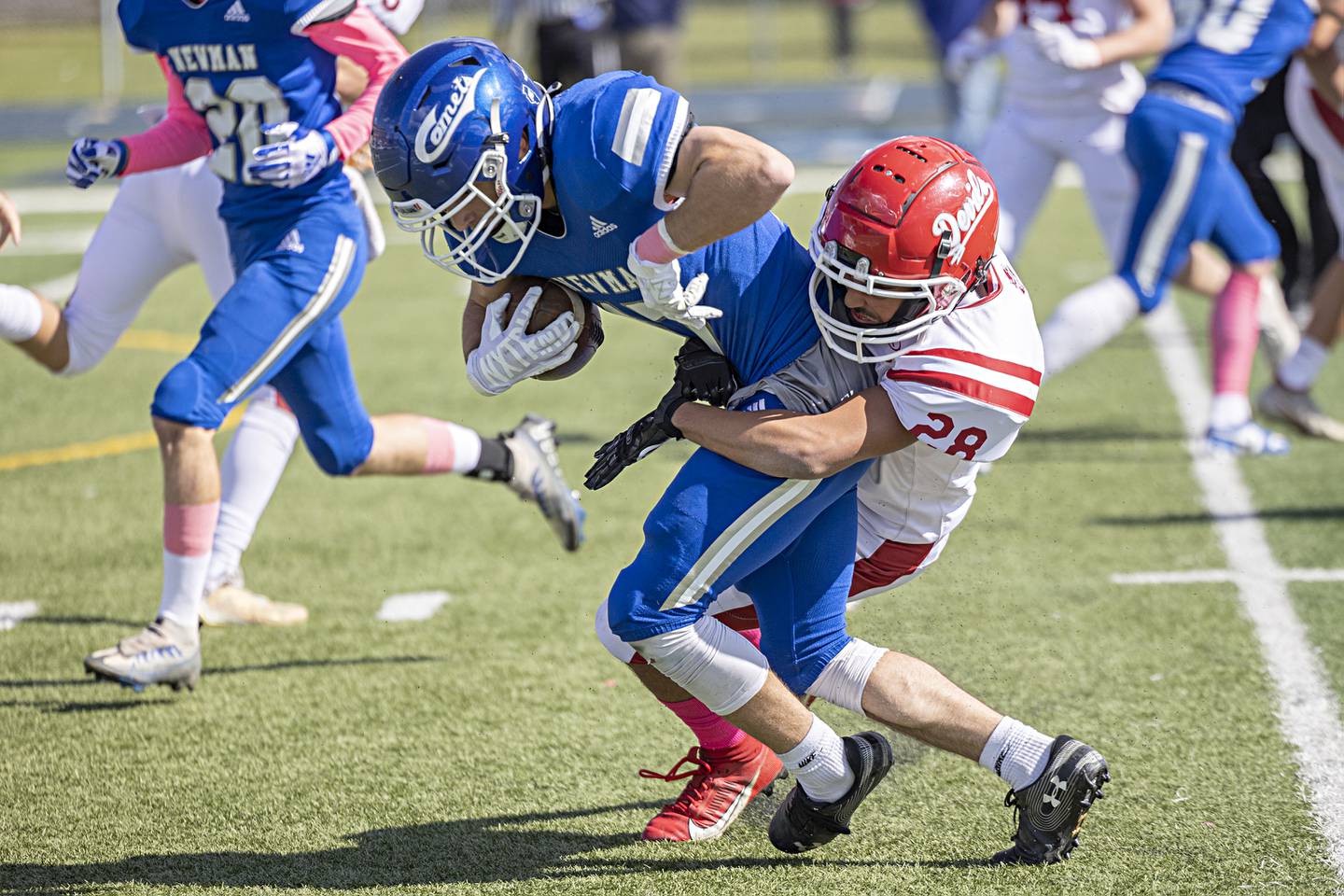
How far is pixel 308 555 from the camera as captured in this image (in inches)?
187

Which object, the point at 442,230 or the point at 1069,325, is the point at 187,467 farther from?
the point at 1069,325

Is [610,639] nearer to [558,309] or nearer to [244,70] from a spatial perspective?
[558,309]

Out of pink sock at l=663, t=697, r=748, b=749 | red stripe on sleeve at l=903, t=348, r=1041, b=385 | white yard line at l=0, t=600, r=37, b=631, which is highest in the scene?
red stripe on sleeve at l=903, t=348, r=1041, b=385

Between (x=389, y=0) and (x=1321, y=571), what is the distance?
2992 millimetres

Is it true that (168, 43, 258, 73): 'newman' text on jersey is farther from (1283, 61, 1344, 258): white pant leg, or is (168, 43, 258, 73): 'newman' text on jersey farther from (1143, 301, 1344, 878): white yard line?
(1283, 61, 1344, 258): white pant leg

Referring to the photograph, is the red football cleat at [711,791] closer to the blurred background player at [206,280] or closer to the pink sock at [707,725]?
the pink sock at [707,725]

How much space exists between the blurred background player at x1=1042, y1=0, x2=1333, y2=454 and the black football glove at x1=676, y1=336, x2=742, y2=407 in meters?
2.84

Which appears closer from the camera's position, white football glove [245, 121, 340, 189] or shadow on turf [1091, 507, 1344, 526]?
white football glove [245, 121, 340, 189]

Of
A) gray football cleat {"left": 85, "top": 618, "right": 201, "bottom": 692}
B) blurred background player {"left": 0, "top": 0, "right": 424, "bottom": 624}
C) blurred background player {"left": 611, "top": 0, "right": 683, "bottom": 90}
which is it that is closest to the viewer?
gray football cleat {"left": 85, "top": 618, "right": 201, "bottom": 692}

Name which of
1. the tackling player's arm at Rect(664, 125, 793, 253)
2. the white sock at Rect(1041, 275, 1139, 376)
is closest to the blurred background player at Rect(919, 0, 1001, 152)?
the white sock at Rect(1041, 275, 1139, 376)

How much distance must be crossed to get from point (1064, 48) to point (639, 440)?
3182mm

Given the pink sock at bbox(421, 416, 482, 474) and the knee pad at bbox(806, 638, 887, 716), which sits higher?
the knee pad at bbox(806, 638, 887, 716)

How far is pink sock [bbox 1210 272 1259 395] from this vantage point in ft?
17.7

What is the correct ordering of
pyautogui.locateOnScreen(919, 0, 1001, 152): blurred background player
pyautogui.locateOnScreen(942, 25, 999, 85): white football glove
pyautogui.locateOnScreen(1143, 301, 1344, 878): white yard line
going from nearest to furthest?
pyautogui.locateOnScreen(1143, 301, 1344, 878): white yard line < pyautogui.locateOnScreen(942, 25, 999, 85): white football glove < pyautogui.locateOnScreen(919, 0, 1001, 152): blurred background player
